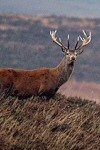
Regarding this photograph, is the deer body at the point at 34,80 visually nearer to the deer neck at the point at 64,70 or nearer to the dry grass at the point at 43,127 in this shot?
the deer neck at the point at 64,70

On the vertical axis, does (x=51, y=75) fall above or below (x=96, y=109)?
above

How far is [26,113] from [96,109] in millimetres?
4884

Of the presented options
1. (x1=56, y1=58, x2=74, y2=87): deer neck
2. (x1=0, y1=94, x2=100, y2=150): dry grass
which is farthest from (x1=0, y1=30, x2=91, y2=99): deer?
(x1=0, y1=94, x2=100, y2=150): dry grass

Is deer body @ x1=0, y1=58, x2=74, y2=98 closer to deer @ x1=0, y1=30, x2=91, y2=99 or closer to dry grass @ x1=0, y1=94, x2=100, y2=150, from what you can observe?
deer @ x1=0, y1=30, x2=91, y2=99

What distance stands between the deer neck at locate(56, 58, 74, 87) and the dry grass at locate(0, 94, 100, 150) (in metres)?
0.77

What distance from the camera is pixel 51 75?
1664 cm

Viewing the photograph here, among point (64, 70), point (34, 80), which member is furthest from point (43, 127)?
point (64, 70)

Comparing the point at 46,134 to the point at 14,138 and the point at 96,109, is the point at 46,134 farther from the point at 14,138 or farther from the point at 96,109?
the point at 96,109

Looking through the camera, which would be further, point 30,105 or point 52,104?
point 52,104

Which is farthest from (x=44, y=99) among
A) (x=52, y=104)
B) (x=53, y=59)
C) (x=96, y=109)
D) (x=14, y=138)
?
(x=53, y=59)

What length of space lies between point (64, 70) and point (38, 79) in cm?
127

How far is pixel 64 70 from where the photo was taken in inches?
677

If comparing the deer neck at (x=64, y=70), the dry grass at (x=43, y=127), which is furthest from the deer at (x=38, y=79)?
the dry grass at (x=43, y=127)

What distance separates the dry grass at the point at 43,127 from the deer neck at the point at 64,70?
0.77m
